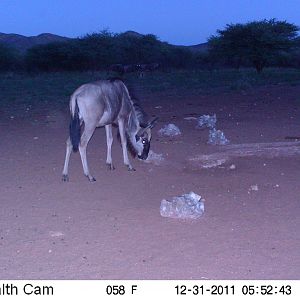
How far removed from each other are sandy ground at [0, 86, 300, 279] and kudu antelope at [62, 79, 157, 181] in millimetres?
362

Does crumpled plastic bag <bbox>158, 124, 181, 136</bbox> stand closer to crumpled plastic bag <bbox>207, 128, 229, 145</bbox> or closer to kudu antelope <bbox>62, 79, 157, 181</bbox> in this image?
crumpled plastic bag <bbox>207, 128, 229, 145</bbox>

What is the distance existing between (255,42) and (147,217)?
42.5 meters

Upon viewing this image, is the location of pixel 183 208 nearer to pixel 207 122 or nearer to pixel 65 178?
pixel 65 178

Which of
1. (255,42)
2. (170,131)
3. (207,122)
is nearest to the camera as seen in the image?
(170,131)

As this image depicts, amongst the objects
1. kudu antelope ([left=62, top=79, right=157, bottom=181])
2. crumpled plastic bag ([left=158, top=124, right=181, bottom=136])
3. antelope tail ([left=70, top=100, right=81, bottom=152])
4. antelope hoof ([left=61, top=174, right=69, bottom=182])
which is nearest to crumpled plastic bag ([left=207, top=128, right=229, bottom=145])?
crumpled plastic bag ([left=158, top=124, right=181, bottom=136])

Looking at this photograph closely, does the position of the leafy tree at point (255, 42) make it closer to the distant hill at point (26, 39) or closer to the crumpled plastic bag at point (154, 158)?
the crumpled plastic bag at point (154, 158)

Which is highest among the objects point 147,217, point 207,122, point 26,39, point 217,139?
point 26,39

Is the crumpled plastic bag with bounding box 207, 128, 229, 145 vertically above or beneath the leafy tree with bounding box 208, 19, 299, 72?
beneath

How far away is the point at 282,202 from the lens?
7219mm

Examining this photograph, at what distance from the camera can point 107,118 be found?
30.7ft

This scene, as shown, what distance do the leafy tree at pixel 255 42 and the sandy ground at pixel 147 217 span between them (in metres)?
35.4

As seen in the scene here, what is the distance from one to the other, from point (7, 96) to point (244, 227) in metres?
18.3

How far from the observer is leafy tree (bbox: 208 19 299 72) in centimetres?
4638

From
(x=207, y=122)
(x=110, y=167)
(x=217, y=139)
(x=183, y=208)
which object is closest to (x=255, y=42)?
(x=207, y=122)
